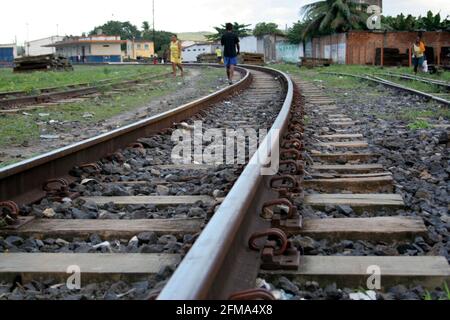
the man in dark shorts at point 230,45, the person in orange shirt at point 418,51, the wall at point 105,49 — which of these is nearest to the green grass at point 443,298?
the man in dark shorts at point 230,45

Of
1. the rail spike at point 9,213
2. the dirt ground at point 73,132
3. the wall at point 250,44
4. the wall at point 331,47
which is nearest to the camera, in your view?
the rail spike at point 9,213

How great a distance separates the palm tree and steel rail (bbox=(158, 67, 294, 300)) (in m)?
41.0

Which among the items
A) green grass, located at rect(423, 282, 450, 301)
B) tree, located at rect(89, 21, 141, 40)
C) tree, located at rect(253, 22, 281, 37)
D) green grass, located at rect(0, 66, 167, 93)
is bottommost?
green grass, located at rect(423, 282, 450, 301)

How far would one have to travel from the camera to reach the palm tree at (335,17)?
42.2 meters

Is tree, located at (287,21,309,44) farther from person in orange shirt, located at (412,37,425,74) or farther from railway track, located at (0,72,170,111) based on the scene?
railway track, located at (0,72,170,111)

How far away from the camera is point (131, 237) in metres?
2.99

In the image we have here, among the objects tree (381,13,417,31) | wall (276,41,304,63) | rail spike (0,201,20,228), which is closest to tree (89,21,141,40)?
wall (276,41,304,63)

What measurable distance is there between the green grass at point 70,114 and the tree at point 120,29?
11979 cm

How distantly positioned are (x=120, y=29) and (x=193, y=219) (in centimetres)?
13426

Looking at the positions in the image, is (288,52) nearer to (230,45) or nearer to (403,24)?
(403,24)

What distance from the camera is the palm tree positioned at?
42.2 metres

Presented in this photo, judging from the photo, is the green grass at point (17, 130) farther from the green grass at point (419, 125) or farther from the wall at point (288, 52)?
the wall at point (288, 52)

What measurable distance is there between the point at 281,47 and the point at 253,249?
168 ft

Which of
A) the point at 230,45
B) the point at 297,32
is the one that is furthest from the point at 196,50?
A: the point at 230,45
